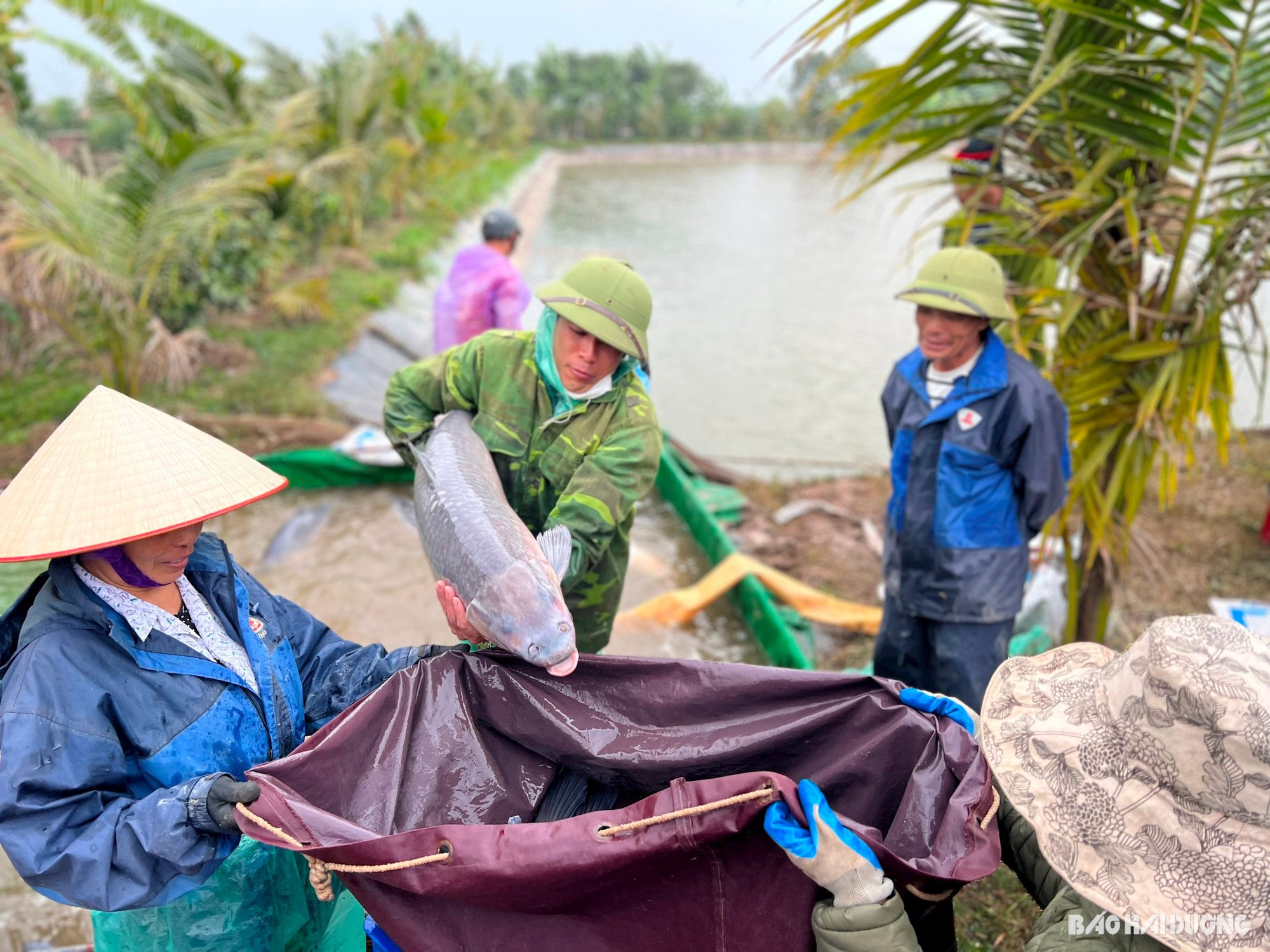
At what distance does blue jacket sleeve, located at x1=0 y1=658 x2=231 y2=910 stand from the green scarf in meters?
1.40

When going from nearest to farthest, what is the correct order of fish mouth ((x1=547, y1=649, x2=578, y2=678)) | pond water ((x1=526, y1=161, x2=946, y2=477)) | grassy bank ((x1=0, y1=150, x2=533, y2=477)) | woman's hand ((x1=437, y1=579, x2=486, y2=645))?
1. fish mouth ((x1=547, y1=649, x2=578, y2=678))
2. woman's hand ((x1=437, y1=579, x2=486, y2=645))
3. grassy bank ((x1=0, y1=150, x2=533, y2=477))
4. pond water ((x1=526, y1=161, x2=946, y2=477))

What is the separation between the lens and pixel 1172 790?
1272mm

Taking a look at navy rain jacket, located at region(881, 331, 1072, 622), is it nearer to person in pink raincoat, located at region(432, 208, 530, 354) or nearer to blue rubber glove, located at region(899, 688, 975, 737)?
blue rubber glove, located at region(899, 688, 975, 737)

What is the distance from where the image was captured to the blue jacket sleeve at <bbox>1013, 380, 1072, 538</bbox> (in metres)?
2.88

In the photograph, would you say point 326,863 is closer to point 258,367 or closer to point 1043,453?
point 1043,453

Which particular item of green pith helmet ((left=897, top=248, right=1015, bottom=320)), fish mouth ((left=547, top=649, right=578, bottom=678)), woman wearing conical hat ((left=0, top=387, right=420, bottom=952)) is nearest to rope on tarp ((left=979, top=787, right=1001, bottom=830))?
fish mouth ((left=547, top=649, right=578, bottom=678))

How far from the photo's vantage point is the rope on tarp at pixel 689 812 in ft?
4.47

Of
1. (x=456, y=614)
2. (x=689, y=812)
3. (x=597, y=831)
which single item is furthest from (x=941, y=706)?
(x=456, y=614)

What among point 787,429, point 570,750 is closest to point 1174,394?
point 570,750

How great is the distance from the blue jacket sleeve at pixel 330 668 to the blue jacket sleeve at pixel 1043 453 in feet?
6.67

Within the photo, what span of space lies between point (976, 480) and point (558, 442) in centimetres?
142

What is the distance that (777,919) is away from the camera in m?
1.44

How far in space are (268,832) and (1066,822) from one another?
1231 millimetres

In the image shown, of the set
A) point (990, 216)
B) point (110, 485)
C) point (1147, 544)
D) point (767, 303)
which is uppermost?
point (990, 216)
